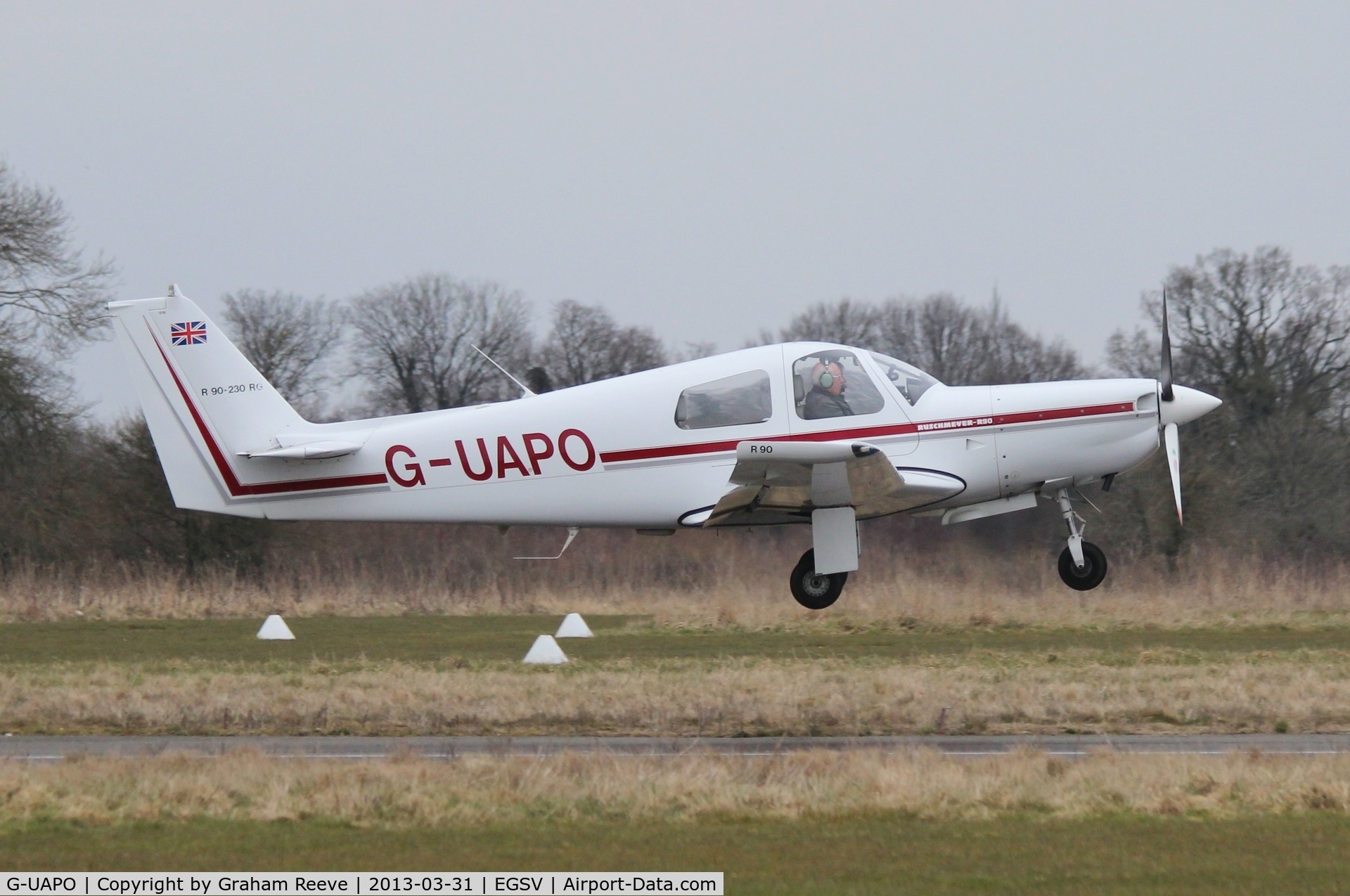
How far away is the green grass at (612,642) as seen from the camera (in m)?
17.5

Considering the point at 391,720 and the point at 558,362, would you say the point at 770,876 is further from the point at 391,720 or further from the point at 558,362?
the point at 558,362

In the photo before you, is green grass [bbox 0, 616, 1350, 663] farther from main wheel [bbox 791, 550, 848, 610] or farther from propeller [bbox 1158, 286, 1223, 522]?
propeller [bbox 1158, 286, 1223, 522]

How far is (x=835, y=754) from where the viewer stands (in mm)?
9180

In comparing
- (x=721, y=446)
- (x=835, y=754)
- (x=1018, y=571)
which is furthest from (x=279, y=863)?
(x=1018, y=571)

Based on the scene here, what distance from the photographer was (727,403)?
45.7ft

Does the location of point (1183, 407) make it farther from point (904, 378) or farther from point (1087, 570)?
point (904, 378)

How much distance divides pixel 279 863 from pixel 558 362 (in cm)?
3678

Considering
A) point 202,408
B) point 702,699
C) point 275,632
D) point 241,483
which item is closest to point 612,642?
point 275,632

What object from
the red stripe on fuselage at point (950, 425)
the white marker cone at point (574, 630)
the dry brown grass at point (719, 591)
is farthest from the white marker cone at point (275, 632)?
the red stripe on fuselage at point (950, 425)

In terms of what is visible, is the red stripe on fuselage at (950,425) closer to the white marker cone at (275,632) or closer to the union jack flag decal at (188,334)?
the union jack flag decal at (188,334)

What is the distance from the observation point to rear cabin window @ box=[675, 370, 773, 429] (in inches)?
542

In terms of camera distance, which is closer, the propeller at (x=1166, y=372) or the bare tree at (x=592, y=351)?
the propeller at (x=1166, y=372)

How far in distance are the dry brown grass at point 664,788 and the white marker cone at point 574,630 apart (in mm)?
10772

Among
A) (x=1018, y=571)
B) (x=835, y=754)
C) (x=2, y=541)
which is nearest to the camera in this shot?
(x=835, y=754)
